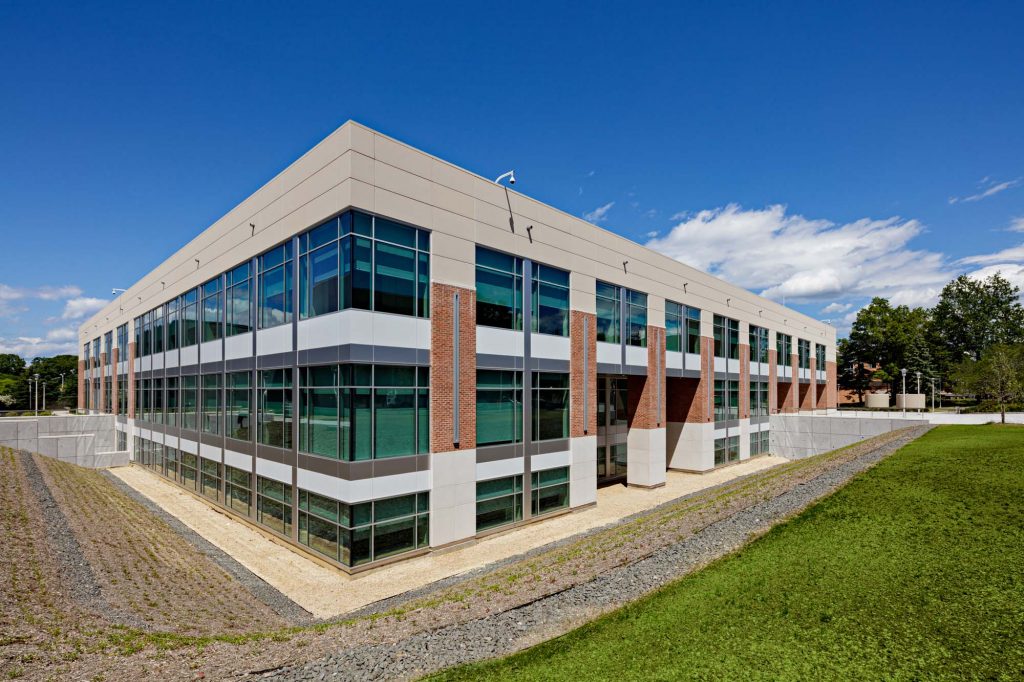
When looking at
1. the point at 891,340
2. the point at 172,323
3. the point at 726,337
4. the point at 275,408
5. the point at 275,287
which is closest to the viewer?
the point at 275,408

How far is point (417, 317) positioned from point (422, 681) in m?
12.2

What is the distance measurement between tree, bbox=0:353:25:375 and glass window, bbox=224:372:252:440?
15014 centimetres

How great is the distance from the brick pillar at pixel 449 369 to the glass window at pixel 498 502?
7.67 feet

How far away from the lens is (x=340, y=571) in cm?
1736

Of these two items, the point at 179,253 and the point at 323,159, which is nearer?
the point at 323,159

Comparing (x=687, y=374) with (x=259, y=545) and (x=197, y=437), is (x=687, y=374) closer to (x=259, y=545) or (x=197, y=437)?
(x=259, y=545)

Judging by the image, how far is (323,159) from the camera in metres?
18.5

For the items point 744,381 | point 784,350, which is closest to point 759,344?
point 744,381

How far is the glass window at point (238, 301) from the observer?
2375 cm

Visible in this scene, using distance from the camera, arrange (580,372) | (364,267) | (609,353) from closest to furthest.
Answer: (364,267) → (580,372) → (609,353)

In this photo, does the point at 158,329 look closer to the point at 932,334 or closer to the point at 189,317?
the point at 189,317

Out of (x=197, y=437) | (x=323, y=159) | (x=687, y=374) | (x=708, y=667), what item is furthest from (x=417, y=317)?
(x=687, y=374)

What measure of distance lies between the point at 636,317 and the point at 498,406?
44.3 ft

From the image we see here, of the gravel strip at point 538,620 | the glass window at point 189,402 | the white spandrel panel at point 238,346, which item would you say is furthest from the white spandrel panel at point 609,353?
the glass window at point 189,402
